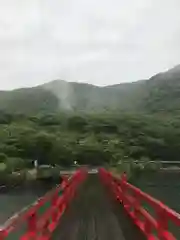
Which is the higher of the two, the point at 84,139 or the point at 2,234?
the point at 84,139

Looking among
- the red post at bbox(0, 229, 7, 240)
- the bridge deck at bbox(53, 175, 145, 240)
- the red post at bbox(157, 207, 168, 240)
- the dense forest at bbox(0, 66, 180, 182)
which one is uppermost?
the dense forest at bbox(0, 66, 180, 182)

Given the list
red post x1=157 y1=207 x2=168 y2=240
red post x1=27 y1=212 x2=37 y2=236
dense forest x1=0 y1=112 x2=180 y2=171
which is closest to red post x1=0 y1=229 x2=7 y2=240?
red post x1=27 y1=212 x2=37 y2=236

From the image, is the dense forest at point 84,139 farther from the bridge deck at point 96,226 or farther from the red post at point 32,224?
the red post at point 32,224

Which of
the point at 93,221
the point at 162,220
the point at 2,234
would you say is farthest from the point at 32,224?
the point at 93,221

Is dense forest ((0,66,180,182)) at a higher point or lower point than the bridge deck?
higher

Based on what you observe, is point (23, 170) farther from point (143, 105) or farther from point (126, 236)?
point (143, 105)

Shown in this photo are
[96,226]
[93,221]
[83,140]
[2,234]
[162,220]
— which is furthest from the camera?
[83,140]

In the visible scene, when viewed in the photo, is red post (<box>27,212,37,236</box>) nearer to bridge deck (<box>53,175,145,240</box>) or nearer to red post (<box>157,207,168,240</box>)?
red post (<box>157,207,168,240</box>)

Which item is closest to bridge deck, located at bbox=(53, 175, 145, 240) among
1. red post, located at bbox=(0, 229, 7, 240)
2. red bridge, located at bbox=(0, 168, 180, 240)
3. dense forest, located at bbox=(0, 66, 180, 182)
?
red bridge, located at bbox=(0, 168, 180, 240)

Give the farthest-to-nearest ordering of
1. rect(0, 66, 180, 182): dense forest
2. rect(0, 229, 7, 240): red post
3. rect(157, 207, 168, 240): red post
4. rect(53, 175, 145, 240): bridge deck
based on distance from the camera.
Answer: rect(0, 66, 180, 182): dense forest, rect(53, 175, 145, 240): bridge deck, rect(157, 207, 168, 240): red post, rect(0, 229, 7, 240): red post

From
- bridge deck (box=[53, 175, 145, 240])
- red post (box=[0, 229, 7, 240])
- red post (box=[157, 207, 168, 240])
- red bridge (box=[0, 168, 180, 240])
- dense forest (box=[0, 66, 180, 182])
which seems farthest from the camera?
dense forest (box=[0, 66, 180, 182])

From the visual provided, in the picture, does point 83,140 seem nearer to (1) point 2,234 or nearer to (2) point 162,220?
(2) point 162,220

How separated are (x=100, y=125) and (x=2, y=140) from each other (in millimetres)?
29120

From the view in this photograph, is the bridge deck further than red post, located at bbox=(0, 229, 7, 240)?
Yes
